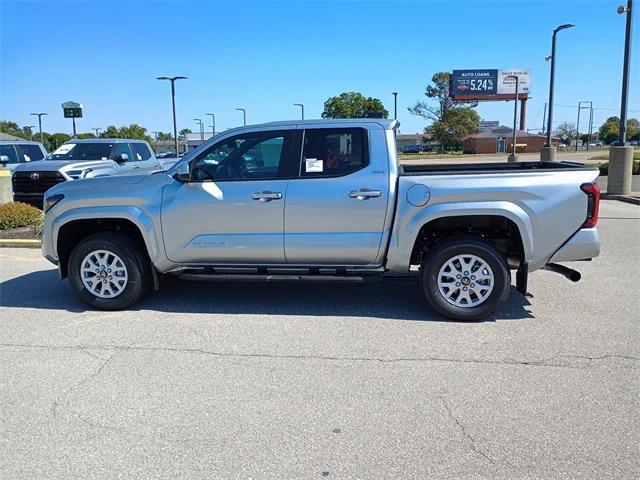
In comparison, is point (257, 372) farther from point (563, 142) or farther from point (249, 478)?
point (563, 142)

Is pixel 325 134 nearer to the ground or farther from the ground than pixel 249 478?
farther from the ground

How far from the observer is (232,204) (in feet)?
17.9

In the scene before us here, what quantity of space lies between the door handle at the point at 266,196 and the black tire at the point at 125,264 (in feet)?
4.60

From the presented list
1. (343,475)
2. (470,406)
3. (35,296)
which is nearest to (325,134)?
(470,406)

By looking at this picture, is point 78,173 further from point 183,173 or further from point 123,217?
point 183,173

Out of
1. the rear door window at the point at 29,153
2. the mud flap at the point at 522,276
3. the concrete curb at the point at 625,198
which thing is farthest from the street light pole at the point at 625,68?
the rear door window at the point at 29,153

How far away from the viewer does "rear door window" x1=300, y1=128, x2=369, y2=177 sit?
542 centimetres

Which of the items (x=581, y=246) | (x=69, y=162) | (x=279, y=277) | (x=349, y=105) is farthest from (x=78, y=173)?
(x=349, y=105)

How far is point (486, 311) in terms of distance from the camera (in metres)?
5.25

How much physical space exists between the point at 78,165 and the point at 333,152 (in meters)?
9.78

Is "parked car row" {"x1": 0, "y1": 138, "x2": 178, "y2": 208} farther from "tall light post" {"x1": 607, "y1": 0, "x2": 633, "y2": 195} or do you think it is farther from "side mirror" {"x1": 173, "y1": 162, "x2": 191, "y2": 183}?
"tall light post" {"x1": 607, "y1": 0, "x2": 633, "y2": 195}

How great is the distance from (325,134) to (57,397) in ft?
10.9

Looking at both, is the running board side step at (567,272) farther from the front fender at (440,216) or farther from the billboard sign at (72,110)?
the billboard sign at (72,110)

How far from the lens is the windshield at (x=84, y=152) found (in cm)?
1442
